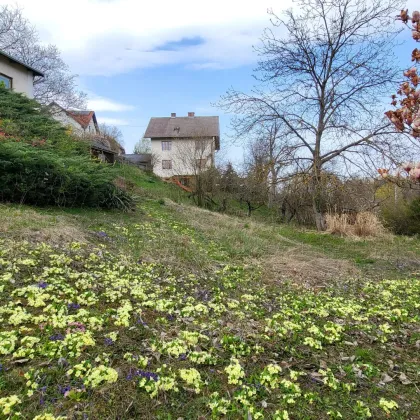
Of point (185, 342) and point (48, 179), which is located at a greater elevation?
point (48, 179)

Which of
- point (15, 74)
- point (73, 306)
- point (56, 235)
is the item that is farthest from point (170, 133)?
point (73, 306)

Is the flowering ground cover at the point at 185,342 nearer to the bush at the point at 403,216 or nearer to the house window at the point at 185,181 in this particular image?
the bush at the point at 403,216

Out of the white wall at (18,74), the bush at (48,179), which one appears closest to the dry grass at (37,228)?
the bush at (48,179)

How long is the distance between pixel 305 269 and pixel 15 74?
17.0 meters

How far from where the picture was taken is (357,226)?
11.5 m

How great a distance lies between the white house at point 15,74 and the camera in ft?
51.0

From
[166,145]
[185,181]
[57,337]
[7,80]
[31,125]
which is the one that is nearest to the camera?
[57,337]

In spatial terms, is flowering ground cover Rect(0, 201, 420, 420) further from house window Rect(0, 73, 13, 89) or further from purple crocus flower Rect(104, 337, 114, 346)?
house window Rect(0, 73, 13, 89)

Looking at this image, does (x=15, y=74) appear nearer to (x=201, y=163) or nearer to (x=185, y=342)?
(x=201, y=163)

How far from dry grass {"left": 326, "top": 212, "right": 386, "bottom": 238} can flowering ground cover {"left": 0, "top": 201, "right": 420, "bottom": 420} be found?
6568 millimetres

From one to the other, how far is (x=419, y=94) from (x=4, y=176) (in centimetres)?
719

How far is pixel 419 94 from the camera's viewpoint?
2402 millimetres

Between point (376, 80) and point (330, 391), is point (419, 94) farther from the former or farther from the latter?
point (376, 80)

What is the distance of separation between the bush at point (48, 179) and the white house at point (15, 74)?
10.1 m
